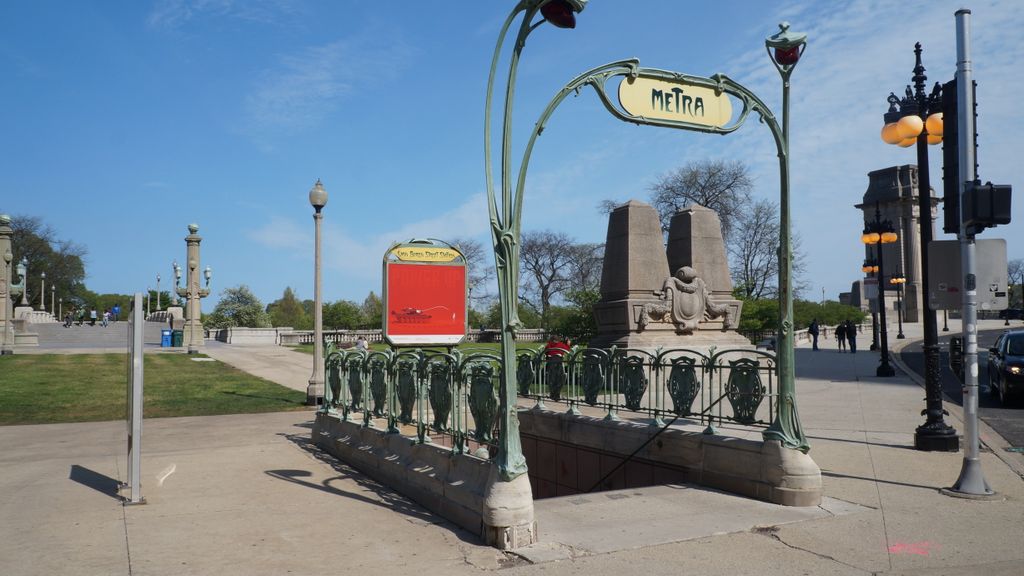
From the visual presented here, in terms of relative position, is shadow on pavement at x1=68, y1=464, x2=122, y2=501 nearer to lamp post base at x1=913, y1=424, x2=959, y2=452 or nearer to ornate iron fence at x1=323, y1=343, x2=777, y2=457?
ornate iron fence at x1=323, y1=343, x2=777, y2=457

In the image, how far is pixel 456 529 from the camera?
663 cm

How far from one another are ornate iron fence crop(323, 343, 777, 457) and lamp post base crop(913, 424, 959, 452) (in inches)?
102

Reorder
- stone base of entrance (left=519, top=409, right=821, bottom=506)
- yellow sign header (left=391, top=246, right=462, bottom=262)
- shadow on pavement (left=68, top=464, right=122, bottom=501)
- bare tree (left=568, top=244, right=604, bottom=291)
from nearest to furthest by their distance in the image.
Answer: stone base of entrance (left=519, top=409, right=821, bottom=506), shadow on pavement (left=68, top=464, right=122, bottom=501), yellow sign header (left=391, top=246, right=462, bottom=262), bare tree (left=568, top=244, right=604, bottom=291)

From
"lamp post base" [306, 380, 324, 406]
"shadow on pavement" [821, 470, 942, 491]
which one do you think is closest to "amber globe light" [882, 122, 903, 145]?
"shadow on pavement" [821, 470, 942, 491]

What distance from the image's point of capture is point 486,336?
59.1 metres

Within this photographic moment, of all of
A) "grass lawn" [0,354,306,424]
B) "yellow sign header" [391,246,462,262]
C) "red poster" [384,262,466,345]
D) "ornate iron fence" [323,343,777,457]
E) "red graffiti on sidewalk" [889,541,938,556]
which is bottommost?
"grass lawn" [0,354,306,424]

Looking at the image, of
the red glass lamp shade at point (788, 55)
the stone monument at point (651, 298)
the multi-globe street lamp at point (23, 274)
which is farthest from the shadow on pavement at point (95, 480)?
the multi-globe street lamp at point (23, 274)

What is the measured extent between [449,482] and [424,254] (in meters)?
4.49

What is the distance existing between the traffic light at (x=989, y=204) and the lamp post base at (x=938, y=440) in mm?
3941

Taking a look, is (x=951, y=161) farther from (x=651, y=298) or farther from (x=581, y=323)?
(x=581, y=323)

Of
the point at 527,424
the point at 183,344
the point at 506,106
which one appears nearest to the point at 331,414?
the point at 527,424

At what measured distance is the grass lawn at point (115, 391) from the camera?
59.1 feet

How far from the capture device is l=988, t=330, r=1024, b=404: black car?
53.0 feet

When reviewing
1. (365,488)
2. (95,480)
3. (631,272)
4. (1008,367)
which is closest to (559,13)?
(365,488)
